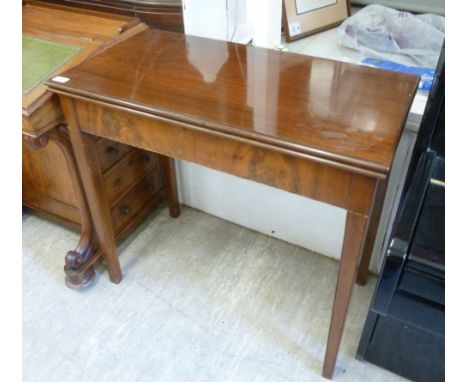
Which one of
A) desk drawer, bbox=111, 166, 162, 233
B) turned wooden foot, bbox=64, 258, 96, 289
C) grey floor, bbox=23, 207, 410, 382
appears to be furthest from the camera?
desk drawer, bbox=111, 166, 162, 233

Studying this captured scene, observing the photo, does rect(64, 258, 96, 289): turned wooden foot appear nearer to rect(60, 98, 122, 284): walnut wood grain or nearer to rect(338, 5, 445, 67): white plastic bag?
rect(60, 98, 122, 284): walnut wood grain

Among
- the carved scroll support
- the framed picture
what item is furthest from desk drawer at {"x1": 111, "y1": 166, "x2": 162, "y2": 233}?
the framed picture

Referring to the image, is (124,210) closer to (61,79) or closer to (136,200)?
(136,200)

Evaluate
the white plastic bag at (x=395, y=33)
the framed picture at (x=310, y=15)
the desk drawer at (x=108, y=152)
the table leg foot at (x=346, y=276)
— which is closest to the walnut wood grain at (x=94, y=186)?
the desk drawer at (x=108, y=152)


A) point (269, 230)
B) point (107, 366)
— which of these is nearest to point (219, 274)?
point (269, 230)

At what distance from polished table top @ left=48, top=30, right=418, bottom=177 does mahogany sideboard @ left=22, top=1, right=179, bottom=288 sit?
0.12m

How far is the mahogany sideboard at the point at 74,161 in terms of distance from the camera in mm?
1180

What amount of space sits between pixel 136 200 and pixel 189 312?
1.70 ft

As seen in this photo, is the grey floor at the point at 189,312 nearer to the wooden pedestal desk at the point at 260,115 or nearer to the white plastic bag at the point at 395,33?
the wooden pedestal desk at the point at 260,115

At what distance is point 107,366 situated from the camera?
1.32m

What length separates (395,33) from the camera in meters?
1.60

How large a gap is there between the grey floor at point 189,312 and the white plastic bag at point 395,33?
84 cm

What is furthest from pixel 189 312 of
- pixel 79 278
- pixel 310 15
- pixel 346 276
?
pixel 310 15

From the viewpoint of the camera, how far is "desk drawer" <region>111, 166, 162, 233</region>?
1.62 meters
